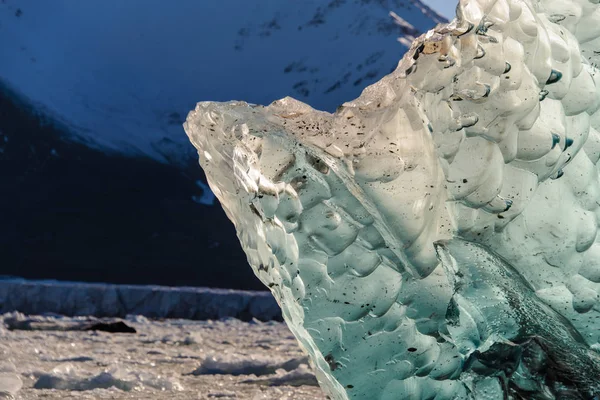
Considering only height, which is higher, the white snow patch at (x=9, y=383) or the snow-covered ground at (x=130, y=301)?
the white snow patch at (x=9, y=383)

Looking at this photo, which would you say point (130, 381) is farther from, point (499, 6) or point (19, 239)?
point (19, 239)

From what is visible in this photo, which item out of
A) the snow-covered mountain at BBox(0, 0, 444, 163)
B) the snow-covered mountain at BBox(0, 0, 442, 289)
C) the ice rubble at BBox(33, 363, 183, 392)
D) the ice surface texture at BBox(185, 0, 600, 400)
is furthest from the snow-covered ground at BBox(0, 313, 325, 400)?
the snow-covered mountain at BBox(0, 0, 444, 163)

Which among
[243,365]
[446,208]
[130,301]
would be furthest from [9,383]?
[130,301]

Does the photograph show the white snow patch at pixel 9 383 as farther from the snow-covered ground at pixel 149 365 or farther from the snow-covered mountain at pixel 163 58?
the snow-covered mountain at pixel 163 58

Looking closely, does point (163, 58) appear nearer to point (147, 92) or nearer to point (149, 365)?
point (147, 92)

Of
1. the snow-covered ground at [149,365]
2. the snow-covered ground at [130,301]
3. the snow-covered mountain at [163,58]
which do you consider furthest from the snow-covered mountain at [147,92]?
the snow-covered ground at [149,365]

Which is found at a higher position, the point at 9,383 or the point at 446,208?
the point at 446,208

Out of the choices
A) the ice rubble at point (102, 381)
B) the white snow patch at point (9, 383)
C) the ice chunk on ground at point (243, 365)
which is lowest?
the ice chunk on ground at point (243, 365)
